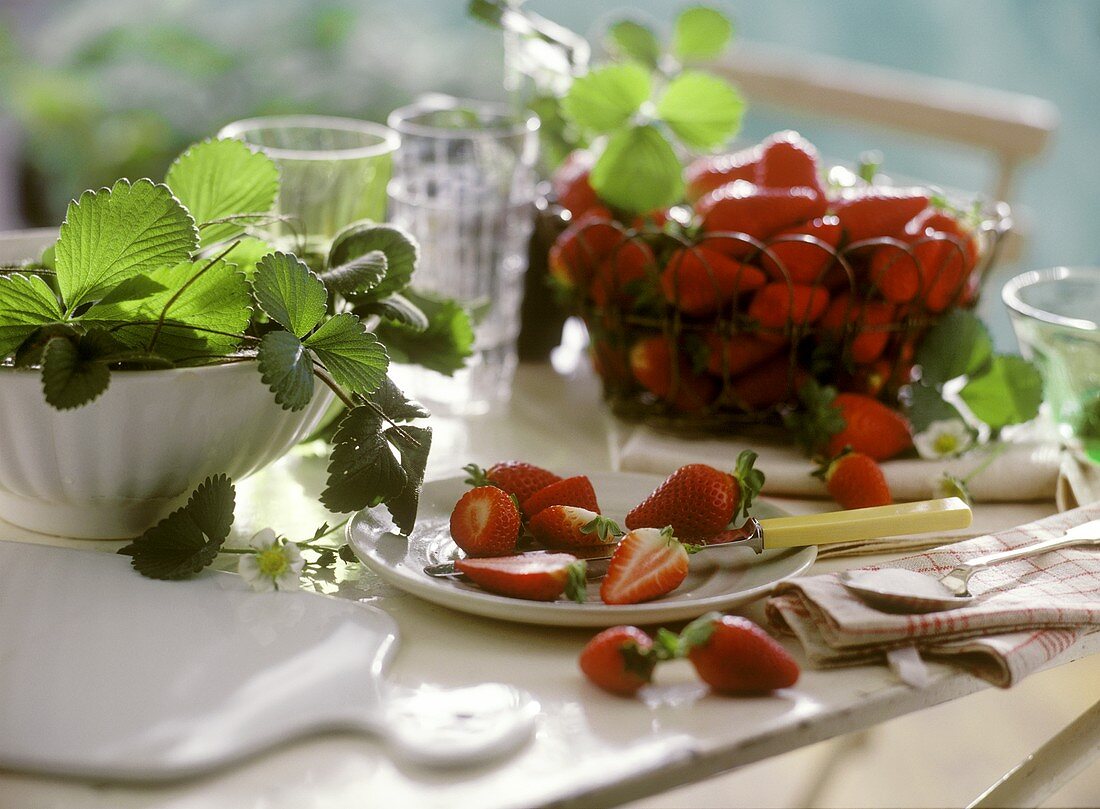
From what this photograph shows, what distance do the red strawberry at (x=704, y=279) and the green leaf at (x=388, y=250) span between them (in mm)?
228

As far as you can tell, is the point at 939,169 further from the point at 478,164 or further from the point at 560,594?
the point at 560,594

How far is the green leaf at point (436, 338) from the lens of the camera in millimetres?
822

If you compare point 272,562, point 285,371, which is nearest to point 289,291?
point 285,371

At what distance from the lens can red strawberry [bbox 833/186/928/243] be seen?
2.84 ft

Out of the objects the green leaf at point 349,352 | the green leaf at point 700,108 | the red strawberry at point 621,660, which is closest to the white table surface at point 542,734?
the red strawberry at point 621,660

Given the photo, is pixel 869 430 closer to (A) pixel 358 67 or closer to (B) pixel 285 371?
(B) pixel 285 371

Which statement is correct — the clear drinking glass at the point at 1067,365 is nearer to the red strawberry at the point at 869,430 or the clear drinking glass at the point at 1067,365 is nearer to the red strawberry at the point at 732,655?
the red strawberry at the point at 869,430

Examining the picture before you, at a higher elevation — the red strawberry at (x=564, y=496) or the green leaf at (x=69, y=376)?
the green leaf at (x=69, y=376)

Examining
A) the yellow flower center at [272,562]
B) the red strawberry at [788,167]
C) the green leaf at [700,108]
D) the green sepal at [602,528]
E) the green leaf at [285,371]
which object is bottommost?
the yellow flower center at [272,562]

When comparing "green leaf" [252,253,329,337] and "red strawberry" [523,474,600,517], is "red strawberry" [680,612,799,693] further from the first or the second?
"green leaf" [252,253,329,337]

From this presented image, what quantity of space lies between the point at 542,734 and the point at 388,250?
330 mm

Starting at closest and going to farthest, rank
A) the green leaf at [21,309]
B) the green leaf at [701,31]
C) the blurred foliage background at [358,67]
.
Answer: the green leaf at [21,309]
the green leaf at [701,31]
the blurred foliage background at [358,67]

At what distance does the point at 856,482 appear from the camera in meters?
0.78

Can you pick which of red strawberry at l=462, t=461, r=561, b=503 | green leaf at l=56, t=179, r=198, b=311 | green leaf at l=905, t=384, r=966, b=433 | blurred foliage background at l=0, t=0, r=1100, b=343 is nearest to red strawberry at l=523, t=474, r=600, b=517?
red strawberry at l=462, t=461, r=561, b=503
